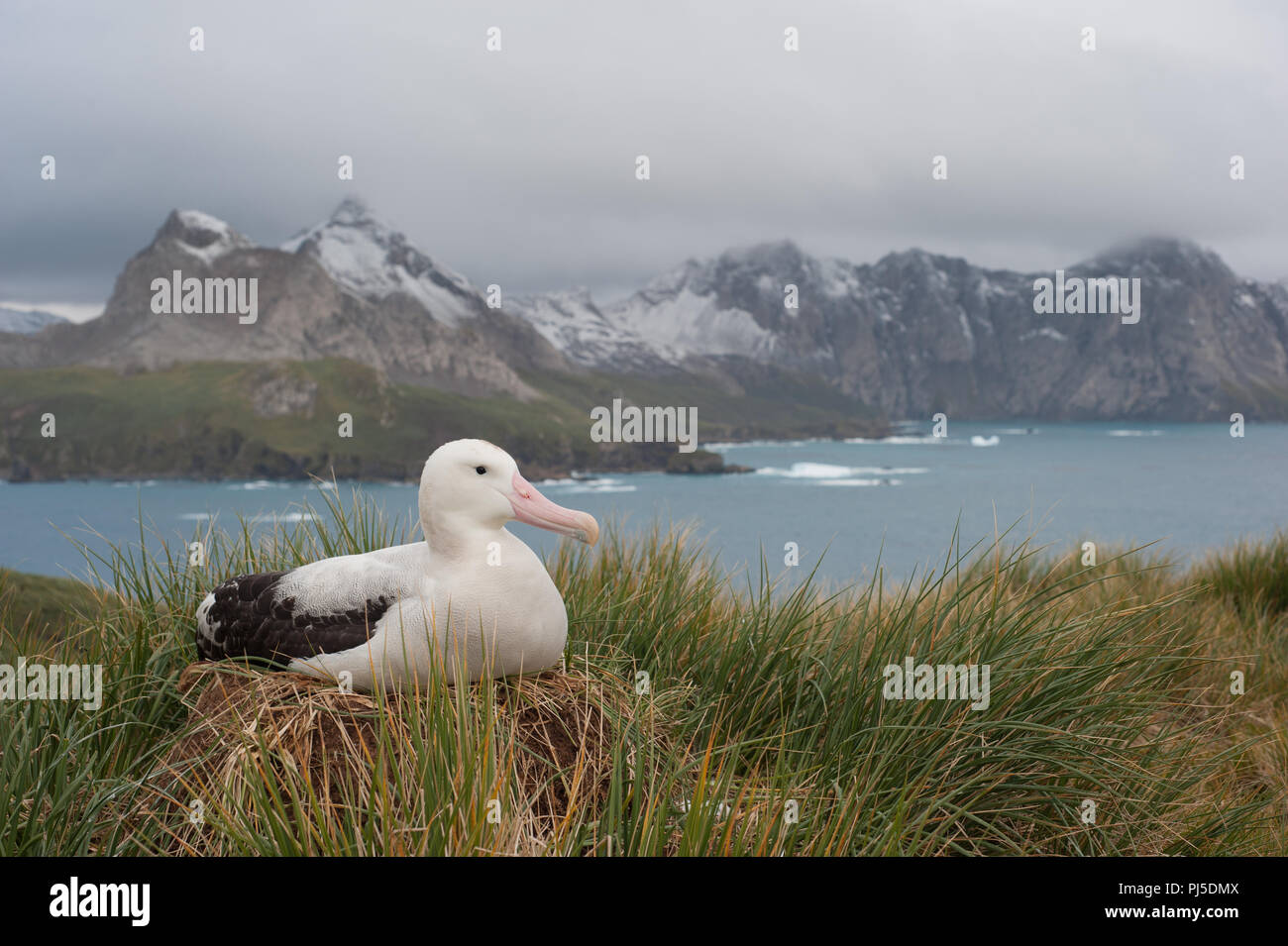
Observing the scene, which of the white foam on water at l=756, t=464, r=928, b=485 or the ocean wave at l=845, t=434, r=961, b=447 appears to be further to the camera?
the ocean wave at l=845, t=434, r=961, b=447

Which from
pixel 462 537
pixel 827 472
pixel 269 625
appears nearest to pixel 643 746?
pixel 462 537

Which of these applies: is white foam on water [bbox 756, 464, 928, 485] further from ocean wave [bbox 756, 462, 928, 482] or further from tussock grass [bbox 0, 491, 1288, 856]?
tussock grass [bbox 0, 491, 1288, 856]

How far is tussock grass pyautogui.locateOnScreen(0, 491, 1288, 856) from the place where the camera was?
9.70 ft

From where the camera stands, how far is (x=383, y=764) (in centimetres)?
283

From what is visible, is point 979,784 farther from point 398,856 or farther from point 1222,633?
point 1222,633

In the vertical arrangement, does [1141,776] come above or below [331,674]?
below

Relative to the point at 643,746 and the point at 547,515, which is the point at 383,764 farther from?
the point at 547,515

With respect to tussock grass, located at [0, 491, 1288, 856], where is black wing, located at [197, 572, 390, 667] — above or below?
above

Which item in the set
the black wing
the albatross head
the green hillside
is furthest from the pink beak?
the green hillside

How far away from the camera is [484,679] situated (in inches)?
145

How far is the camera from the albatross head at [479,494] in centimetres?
354

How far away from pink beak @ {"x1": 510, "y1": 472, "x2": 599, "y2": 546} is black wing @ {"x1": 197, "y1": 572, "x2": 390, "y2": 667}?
70 centimetres
